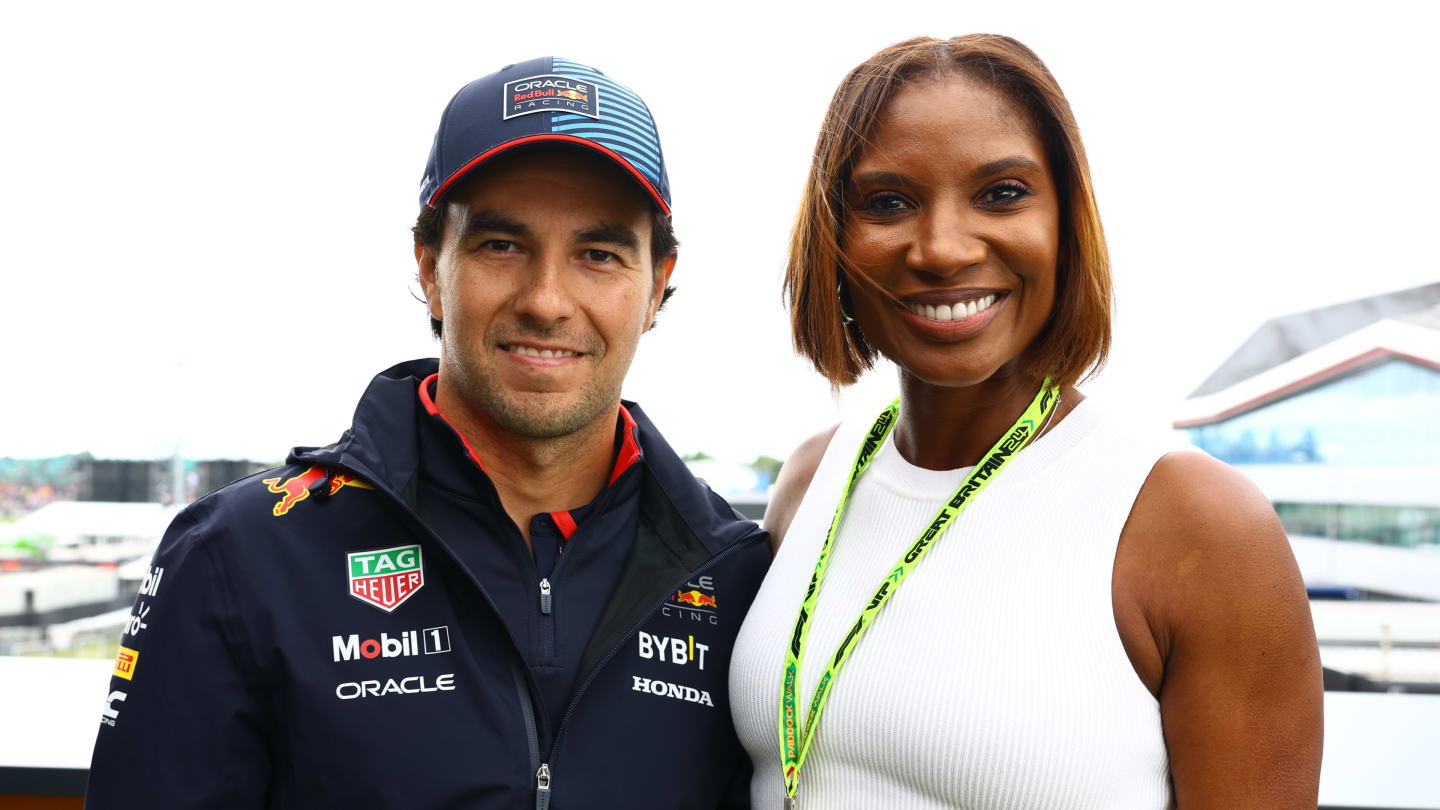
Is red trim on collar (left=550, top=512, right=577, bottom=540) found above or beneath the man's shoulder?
beneath

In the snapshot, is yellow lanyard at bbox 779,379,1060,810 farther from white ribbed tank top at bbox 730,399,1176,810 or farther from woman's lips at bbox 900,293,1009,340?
woman's lips at bbox 900,293,1009,340

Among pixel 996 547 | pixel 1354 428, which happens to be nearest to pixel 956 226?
pixel 996 547

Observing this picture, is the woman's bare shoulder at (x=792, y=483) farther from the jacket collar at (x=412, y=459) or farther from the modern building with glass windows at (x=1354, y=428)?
the modern building with glass windows at (x=1354, y=428)

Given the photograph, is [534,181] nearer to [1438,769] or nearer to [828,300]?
[828,300]

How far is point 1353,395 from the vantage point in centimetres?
411

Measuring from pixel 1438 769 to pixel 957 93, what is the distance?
194 centimetres

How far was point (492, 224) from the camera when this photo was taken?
1.56 meters

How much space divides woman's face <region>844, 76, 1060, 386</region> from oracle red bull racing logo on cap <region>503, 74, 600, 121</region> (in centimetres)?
46

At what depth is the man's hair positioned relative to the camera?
1.66 meters

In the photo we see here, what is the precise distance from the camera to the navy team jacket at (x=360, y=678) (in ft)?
4.34

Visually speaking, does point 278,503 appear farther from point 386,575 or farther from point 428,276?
point 428,276

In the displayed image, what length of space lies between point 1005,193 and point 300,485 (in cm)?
108

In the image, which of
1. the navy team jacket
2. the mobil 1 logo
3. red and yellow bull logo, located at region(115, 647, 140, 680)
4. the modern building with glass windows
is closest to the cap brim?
the navy team jacket

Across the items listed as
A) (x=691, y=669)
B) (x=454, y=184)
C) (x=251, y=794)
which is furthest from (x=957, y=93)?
(x=251, y=794)
